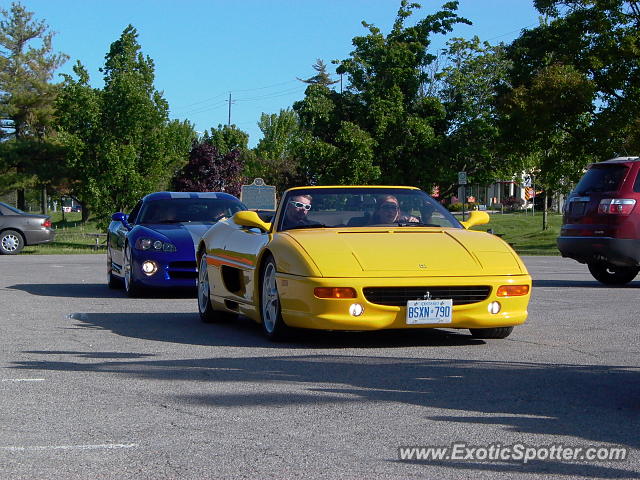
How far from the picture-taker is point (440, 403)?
5996 mm

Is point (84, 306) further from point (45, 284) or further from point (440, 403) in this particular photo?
point (440, 403)

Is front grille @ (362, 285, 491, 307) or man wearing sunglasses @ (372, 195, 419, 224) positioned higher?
man wearing sunglasses @ (372, 195, 419, 224)

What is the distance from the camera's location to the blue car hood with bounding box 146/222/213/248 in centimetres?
1370

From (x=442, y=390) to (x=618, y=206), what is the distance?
28.6ft

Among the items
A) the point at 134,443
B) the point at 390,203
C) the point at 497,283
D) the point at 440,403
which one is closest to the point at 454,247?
the point at 497,283

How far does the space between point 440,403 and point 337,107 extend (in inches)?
1769

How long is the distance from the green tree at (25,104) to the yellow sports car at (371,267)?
181ft

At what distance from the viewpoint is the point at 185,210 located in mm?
14789

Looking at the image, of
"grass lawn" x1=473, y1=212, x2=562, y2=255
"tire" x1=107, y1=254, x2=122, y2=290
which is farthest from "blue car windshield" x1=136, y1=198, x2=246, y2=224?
"grass lawn" x1=473, y1=212, x2=562, y2=255

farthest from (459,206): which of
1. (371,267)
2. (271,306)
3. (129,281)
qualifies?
(371,267)

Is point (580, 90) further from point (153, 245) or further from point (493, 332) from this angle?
point (493, 332)

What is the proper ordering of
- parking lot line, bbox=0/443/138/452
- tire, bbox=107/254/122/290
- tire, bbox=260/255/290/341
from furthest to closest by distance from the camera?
tire, bbox=107/254/122/290 → tire, bbox=260/255/290/341 → parking lot line, bbox=0/443/138/452

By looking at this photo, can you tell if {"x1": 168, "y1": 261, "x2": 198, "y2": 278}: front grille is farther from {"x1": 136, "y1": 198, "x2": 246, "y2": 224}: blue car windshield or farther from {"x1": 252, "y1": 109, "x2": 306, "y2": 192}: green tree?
{"x1": 252, "y1": 109, "x2": 306, "y2": 192}: green tree

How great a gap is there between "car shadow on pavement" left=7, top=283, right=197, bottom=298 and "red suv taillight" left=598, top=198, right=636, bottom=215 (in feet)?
18.6
